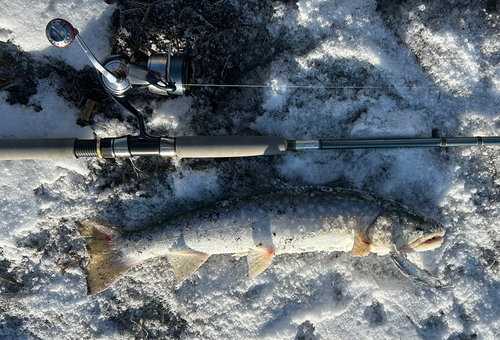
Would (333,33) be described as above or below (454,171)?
above

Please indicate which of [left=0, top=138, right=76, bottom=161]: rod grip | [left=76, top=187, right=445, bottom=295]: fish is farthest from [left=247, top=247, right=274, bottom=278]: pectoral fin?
[left=0, top=138, right=76, bottom=161]: rod grip

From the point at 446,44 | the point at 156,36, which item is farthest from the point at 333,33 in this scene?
the point at 156,36

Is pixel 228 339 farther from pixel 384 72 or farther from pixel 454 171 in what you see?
pixel 384 72

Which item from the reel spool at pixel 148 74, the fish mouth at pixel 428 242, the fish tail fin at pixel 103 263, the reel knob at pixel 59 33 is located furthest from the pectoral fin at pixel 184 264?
the reel knob at pixel 59 33

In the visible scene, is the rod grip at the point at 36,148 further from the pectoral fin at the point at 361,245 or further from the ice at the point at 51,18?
the pectoral fin at the point at 361,245

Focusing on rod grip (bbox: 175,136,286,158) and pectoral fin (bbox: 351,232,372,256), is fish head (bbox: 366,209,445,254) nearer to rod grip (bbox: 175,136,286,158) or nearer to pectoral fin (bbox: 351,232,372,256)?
pectoral fin (bbox: 351,232,372,256)

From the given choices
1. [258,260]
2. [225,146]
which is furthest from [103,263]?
[225,146]
